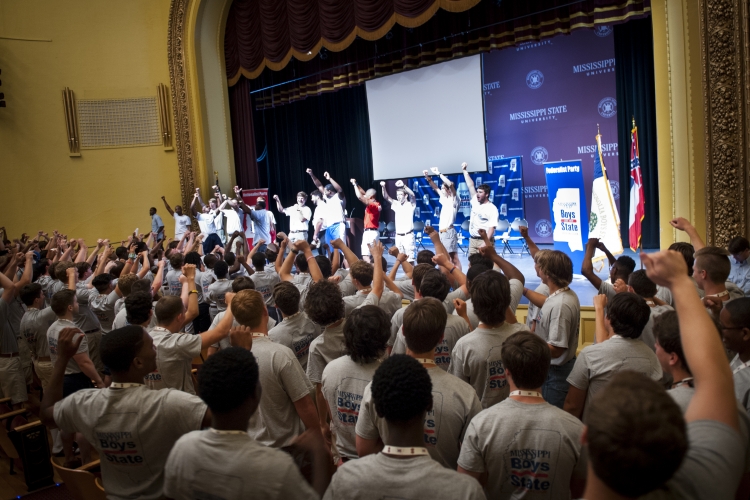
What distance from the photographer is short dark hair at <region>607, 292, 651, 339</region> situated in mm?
2498

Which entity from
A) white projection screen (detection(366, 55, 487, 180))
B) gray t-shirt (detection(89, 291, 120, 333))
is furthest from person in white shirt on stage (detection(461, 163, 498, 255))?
gray t-shirt (detection(89, 291, 120, 333))

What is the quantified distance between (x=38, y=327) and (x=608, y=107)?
31.3 ft

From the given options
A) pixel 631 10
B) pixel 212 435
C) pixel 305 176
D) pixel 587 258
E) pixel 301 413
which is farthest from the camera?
pixel 305 176

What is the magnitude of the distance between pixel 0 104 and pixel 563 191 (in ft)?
38.7

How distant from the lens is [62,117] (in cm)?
1316

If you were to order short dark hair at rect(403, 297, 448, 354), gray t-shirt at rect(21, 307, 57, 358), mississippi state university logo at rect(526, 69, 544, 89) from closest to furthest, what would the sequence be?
1. short dark hair at rect(403, 297, 448, 354)
2. gray t-shirt at rect(21, 307, 57, 358)
3. mississippi state university logo at rect(526, 69, 544, 89)

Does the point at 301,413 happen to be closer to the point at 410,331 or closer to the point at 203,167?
the point at 410,331

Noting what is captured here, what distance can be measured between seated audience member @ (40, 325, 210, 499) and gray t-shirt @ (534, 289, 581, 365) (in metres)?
1.92

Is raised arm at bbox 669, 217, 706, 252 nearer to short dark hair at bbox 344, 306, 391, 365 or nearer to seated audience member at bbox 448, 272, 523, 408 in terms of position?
seated audience member at bbox 448, 272, 523, 408

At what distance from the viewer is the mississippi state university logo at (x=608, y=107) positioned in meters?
10.3

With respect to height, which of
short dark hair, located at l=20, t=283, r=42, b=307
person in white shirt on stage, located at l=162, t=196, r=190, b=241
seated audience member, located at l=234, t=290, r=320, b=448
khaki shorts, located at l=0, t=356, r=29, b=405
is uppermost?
person in white shirt on stage, located at l=162, t=196, r=190, b=241

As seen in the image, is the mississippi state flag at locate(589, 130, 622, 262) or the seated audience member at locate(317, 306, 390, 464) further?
the mississippi state flag at locate(589, 130, 622, 262)

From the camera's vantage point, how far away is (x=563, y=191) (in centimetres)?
850

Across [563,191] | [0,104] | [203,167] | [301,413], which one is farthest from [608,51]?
[0,104]
